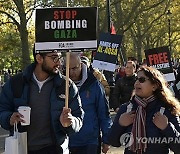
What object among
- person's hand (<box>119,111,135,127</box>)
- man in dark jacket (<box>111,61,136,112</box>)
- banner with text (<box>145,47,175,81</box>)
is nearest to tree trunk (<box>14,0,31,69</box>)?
banner with text (<box>145,47,175,81</box>)

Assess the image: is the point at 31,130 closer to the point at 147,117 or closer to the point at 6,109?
the point at 6,109

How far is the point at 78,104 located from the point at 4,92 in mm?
660

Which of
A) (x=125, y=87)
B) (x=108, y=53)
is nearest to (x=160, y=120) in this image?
(x=125, y=87)

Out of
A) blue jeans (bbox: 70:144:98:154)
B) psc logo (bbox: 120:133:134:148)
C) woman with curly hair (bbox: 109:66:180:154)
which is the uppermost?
woman with curly hair (bbox: 109:66:180:154)

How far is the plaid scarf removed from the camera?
4.28 meters

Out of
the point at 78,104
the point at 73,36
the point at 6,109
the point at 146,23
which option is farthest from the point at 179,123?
the point at 146,23

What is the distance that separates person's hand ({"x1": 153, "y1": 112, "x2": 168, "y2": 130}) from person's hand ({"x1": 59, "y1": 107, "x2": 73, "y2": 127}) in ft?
2.30

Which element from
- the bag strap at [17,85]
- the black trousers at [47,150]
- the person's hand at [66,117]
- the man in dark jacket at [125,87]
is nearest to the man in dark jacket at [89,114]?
the black trousers at [47,150]

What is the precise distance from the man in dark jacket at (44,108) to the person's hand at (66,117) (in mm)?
57

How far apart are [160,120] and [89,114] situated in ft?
5.22

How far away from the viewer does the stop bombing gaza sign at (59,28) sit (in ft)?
15.1

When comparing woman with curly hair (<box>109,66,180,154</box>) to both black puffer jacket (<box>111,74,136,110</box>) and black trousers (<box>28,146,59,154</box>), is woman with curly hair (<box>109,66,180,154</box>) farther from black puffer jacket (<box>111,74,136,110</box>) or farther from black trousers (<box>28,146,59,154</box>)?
black puffer jacket (<box>111,74,136,110</box>)

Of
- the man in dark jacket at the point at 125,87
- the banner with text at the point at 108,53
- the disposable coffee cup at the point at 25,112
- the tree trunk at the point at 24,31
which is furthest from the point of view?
the tree trunk at the point at 24,31

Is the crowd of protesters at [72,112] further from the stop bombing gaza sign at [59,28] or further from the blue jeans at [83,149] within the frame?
the blue jeans at [83,149]
